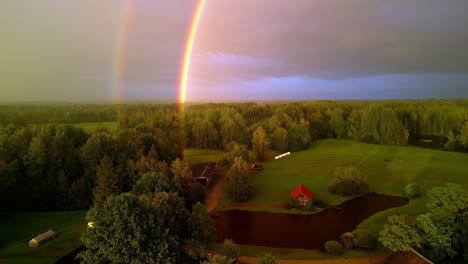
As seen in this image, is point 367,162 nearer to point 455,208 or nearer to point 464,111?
point 455,208

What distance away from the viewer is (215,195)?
39.7 m

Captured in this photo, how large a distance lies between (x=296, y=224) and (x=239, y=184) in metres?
9.26

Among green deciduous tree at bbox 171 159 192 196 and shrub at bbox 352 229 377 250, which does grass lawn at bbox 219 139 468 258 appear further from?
green deciduous tree at bbox 171 159 192 196

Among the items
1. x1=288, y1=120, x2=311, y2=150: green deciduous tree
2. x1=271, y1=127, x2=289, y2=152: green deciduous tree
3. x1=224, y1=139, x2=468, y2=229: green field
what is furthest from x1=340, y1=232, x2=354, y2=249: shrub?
x1=288, y1=120, x2=311, y2=150: green deciduous tree

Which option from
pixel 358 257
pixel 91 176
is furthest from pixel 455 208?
pixel 91 176

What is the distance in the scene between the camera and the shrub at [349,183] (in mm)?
38156

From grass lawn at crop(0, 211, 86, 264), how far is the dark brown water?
14.3 metres

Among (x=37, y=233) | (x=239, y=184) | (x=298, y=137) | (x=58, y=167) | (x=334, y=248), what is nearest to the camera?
(x=334, y=248)

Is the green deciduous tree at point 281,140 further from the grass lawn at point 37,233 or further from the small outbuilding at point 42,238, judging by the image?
the small outbuilding at point 42,238

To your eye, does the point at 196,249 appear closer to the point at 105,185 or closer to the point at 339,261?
the point at 339,261

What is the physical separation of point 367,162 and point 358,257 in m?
39.2

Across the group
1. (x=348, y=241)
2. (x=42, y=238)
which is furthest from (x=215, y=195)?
(x=42, y=238)

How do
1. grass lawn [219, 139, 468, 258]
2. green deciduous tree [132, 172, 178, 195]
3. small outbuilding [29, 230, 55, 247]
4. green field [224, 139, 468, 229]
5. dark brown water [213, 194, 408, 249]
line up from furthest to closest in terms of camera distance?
green field [224, 139, 468, 229] → grass lawn [219, 139, 468, 258] → green deciduous tree [132, 172, 178, 195] → dark brown water [213, 194, 408, 249] → small outbuilding [29, 230, 55, 247]

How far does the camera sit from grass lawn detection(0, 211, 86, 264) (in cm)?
2347
